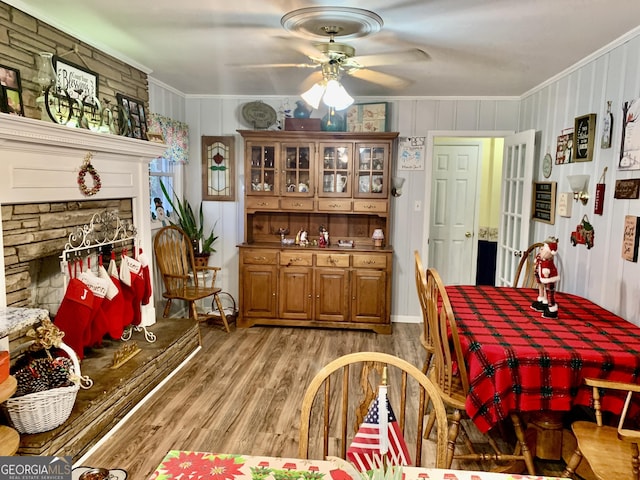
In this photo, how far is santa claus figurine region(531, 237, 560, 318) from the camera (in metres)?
2.47

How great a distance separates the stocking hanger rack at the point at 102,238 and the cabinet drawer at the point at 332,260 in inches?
64.4

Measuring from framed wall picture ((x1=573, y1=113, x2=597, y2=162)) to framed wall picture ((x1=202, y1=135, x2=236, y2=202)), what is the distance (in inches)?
122

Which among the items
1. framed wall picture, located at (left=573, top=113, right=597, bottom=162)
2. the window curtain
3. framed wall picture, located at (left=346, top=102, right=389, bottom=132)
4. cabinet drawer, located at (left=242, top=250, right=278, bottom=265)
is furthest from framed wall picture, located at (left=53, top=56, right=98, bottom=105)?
framed wall picture, located at (left=573, top=113, right=597, bottom=162)

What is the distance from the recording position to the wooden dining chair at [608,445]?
165 centimetres

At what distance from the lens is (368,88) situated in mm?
4246

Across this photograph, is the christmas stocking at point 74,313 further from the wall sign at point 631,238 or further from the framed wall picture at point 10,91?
the wall sign at point 631,238

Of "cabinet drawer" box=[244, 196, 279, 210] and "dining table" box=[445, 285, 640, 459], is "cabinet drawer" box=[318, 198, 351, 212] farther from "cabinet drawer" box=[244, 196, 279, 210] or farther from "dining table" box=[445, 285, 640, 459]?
"dining table" box=[445, 285, 640, 459]

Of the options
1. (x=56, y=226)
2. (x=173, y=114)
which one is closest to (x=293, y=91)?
(x=173, y=114)

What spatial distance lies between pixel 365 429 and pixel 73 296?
2.11 metres

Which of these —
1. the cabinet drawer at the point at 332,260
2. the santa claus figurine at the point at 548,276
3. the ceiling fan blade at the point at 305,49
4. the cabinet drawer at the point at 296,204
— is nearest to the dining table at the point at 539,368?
the santa claus figurine at the point at 548,276

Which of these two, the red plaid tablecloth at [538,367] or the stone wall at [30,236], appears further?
the stone wall at [30,236]

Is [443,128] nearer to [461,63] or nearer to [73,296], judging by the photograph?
[461,63]

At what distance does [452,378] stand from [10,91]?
8.66 ft

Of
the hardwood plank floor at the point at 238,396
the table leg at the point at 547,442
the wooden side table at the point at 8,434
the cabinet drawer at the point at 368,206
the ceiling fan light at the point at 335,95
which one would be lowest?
the hardwood plank floor at the point at 238,396
